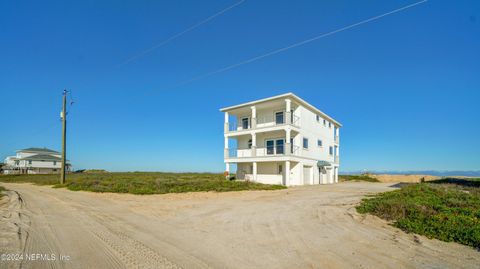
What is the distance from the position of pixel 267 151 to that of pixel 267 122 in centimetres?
314

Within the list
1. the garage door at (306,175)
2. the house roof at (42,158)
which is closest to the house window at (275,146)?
the garage door at (306,175)

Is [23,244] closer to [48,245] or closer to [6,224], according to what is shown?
[48,245]

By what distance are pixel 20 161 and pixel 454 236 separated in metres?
86.0

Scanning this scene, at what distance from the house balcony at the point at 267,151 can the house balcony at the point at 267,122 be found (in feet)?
7.46

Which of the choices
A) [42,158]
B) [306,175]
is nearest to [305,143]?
[306,175]

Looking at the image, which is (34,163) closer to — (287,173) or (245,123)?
(245,123)

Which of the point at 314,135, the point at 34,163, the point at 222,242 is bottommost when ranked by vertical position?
the point at 34,163

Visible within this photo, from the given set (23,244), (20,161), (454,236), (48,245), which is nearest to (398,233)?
(454,236)

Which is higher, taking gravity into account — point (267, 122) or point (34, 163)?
point (267, 122)

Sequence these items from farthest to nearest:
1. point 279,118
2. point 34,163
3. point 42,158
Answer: point 42,158 < point 34,163 < point 279,118

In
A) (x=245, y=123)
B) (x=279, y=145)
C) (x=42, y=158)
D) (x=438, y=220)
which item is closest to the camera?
(x=438, y=220)

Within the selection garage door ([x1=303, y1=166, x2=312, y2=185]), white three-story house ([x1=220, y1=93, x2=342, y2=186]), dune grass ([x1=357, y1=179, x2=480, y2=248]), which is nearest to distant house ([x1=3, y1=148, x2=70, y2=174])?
white three-story house ([x1=220, y1=93, x2=342, y2=186])

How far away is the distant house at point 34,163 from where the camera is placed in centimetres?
6228

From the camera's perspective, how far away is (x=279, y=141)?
25578 millimetres
